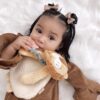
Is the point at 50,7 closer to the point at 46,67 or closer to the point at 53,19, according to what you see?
the point at 53,19

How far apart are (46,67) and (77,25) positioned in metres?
0.24

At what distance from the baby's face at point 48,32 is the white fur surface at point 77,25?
0.39 ft

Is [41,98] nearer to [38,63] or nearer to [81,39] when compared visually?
[38,63]

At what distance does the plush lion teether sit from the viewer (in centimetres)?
124

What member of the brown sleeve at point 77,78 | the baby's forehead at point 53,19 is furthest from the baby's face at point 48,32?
the brown sleeve at point 77,78

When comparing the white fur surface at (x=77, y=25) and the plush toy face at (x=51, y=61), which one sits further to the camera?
the white fur surface at (x=77, y=25)

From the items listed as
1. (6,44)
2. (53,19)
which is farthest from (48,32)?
(6,44)

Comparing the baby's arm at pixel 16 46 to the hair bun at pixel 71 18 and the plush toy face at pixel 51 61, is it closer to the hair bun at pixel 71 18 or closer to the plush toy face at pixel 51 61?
the plush toy face at pixel 51 61

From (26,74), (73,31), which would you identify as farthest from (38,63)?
(73,31)

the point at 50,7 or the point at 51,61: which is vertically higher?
the point at 50,7

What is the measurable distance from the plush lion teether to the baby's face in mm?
28

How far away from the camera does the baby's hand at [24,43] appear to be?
4.11 feet

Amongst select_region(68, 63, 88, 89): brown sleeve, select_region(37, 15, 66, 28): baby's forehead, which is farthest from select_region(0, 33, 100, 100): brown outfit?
select_region(37, 15, 66, 28): baby's forehead

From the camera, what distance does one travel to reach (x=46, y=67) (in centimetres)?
126
